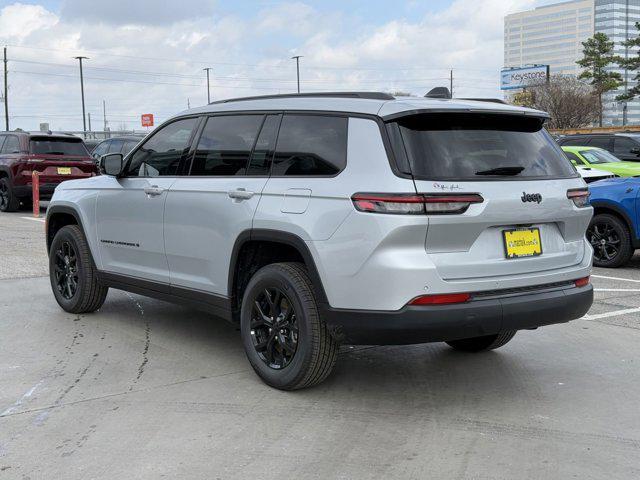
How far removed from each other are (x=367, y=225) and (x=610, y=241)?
22.5ft

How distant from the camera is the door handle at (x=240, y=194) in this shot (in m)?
4.81

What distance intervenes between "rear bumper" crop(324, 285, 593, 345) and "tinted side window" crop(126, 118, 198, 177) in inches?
79.4

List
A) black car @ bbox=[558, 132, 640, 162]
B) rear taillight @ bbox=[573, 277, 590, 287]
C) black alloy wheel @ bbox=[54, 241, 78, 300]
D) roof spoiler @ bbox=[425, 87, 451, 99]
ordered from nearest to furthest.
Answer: rear taillight @ bbox=[573, 277, 590, 287]
roof spoiler @ bbox=[425, 87, 451, 99]
black alloy wheel @ bbox=[54, 241, 78, 300]
black car @ bbox=[558, 132, 640, 162]

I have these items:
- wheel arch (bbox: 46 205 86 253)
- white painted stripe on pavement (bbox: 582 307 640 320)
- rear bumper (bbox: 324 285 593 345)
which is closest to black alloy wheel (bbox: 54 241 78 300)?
wheel arch (bbox: 46 205 86 253)

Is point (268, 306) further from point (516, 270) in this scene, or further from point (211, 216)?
point (516, 270)

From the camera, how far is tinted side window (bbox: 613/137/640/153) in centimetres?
1791

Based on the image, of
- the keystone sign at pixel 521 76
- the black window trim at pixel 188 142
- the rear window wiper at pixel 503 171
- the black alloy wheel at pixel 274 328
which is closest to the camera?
the rear window wiper at pixel 503 171

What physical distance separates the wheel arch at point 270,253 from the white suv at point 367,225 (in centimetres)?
1

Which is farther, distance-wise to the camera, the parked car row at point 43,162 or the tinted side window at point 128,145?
the tinted side window at point 128,145

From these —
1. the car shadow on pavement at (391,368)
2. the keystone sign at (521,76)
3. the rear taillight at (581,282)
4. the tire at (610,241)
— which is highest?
the keystone sign at (521,76)

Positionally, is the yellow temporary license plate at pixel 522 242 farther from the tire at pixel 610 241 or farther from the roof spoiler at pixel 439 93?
the tire at pixel 610 241

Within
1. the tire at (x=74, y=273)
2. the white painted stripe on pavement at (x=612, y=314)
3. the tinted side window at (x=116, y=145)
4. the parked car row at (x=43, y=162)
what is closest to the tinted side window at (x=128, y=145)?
the tinted side window at (x=116, y=145)

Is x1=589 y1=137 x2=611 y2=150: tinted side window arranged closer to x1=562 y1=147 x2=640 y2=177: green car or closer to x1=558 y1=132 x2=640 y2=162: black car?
x1=558 y1=132 x2=640 y2=162: black car

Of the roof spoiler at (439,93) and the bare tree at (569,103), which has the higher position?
the bare tree at (569,103)
